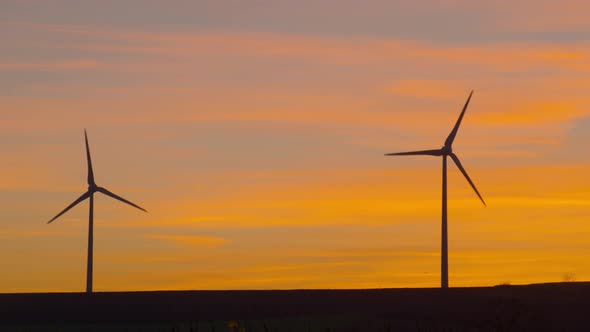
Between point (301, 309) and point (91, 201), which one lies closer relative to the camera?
point (301, 309)

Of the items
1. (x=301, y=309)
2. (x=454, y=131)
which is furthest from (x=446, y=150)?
(x=301, y=309)

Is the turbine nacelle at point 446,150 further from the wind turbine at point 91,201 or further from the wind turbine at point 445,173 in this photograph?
the wind turbine at point 91,201

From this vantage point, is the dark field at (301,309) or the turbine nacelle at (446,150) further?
the turbine nacelle at (446,150)

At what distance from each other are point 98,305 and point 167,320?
1452 centimetres

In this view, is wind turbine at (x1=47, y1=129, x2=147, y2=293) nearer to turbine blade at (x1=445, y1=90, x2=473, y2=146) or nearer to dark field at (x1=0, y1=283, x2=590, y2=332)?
dark field at (x1=0, y1=283, x2=590, y2=332)

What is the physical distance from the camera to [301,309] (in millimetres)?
113312

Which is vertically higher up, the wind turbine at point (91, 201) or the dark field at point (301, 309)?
the wind turbine at point (91, 201)

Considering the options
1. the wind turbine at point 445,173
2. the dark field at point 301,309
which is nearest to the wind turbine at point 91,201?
the dark field at point 301,309

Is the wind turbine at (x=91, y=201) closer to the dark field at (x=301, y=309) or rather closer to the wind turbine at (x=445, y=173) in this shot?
the dark field at (x=301, y=309)

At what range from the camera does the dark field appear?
87.9 metres

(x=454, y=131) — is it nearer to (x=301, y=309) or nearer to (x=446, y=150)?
(x=446, y=150)

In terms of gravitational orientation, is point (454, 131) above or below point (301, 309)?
above

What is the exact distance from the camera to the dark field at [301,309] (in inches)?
3462

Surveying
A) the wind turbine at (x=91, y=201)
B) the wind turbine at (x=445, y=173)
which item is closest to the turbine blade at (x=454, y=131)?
the wind turbine at (x=445, y=173)
